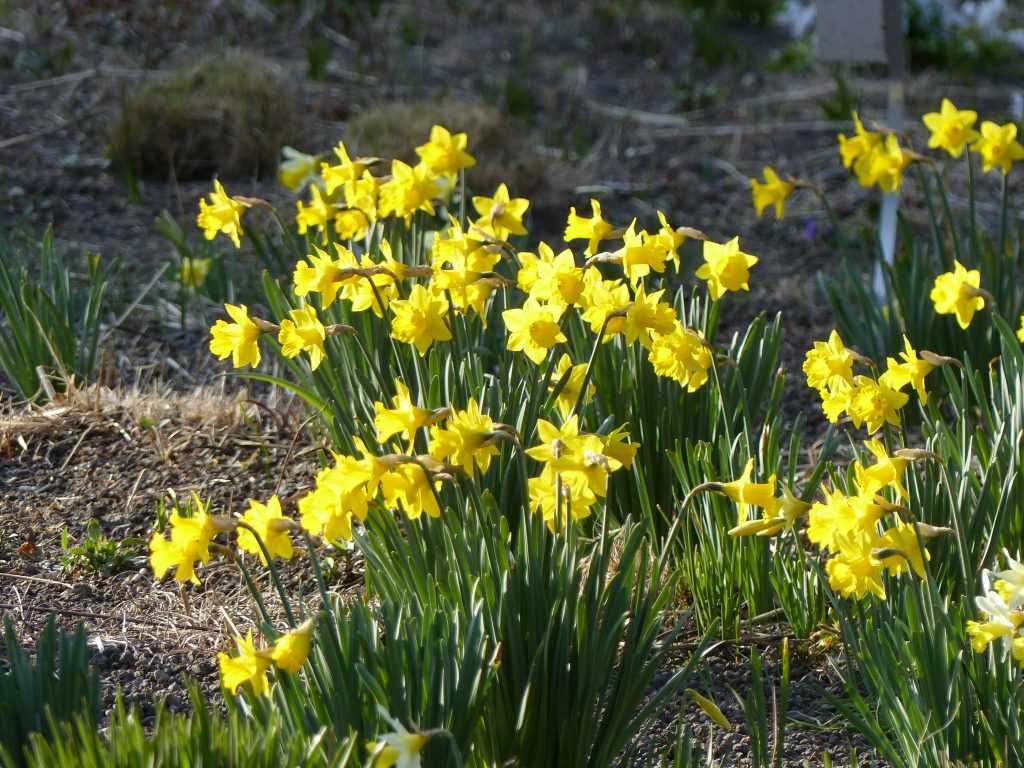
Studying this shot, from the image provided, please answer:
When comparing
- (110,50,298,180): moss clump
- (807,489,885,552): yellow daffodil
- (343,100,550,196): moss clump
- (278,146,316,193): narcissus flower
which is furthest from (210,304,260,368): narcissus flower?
(110,50,298,180): moss clump

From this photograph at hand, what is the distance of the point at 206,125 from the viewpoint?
509 centimetres

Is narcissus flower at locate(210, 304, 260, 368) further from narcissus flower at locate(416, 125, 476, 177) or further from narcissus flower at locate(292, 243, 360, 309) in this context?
narcissus flower at locate(416, 125, 476, 177)

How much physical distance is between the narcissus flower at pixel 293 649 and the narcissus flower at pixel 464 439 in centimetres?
31

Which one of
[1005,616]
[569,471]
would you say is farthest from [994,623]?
[569,471]

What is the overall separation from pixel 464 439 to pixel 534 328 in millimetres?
371

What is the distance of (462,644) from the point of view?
72.3 inches

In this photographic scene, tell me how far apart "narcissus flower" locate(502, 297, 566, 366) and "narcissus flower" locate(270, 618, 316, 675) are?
655 millimetres

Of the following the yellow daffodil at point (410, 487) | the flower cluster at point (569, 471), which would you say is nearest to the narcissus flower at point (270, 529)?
the yellow daffodil at point (410, 487)

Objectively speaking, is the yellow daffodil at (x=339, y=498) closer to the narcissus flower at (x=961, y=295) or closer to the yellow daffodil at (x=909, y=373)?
the yellow daffodil at (x=909, y=373)

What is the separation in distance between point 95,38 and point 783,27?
13.8 ft

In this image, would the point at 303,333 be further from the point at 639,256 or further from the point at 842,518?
the point at 842,518

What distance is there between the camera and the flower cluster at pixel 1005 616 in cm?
176

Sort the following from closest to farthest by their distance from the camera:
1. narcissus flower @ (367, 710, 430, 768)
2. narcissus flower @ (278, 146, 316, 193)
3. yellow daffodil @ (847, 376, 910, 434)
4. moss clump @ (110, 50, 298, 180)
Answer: narcissus flower @ (367, 710, 430, 768) → yellow daffodil @ (847, 376, 910, 434) → narcissus flower @ (278, 146, 316, 193) → moss clump @ (110, 50, 298, 180)

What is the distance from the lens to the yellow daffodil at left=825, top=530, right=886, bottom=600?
5.89 feet
